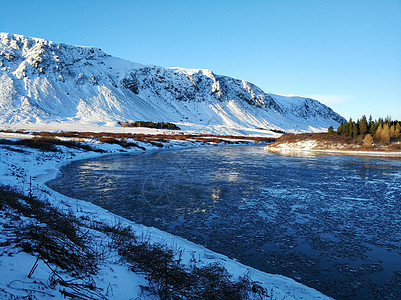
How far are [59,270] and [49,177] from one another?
15.8 m

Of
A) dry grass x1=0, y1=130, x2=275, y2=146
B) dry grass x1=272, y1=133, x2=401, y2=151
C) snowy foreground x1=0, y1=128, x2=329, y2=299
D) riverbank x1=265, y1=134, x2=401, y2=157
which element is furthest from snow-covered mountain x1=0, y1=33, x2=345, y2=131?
snowy foreground x1=0, y1=128, x2=329, y2=299

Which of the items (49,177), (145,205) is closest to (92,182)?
(49,177)

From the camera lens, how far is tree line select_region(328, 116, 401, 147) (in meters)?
44.9

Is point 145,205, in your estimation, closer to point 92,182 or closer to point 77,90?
point 92,182

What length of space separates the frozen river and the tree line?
32920 millimetres

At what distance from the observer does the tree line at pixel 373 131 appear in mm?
44906

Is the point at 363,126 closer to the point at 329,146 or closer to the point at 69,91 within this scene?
the point at 329,146

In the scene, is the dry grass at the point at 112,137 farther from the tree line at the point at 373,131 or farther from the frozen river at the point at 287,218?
the tree line at the point at 373,131

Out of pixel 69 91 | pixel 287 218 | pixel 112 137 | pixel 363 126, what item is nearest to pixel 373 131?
pixel 363 126

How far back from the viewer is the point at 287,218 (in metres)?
9.72

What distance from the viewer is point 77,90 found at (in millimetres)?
156500

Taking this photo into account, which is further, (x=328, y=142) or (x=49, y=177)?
(x=328, y=142)

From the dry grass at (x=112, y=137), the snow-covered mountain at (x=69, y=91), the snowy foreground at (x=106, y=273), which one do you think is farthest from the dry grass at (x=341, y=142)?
the snow-covered mountain at (x=69, y=91)

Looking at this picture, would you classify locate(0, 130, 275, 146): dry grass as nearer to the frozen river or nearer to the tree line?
the frozen river
